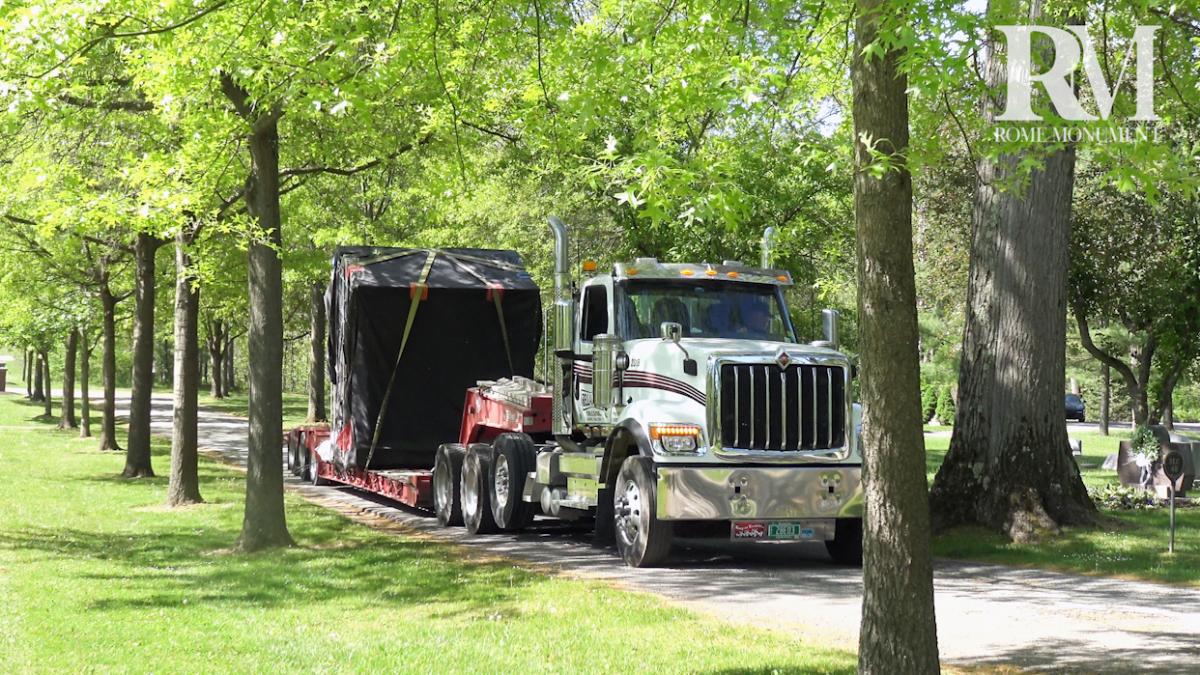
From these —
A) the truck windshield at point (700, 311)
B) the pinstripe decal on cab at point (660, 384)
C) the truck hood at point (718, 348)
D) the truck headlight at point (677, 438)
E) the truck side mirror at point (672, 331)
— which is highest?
the truck windshield at point (700, 311)

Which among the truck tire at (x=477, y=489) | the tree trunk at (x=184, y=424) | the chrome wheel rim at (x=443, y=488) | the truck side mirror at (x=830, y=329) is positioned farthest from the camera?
the tree trunk at (x=184, y=424)

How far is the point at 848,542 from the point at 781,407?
178 centimetres

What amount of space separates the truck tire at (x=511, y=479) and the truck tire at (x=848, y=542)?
3.91 m

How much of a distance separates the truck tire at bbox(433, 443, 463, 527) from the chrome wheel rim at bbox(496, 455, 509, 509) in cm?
109

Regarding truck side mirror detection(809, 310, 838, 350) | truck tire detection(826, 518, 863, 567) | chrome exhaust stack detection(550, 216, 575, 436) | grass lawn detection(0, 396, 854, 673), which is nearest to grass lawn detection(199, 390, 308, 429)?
grass lawn detection(0, 396, 854, 673)

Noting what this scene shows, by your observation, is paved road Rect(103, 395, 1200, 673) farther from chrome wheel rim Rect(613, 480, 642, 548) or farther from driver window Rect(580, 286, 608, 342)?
driver window Rect(580, 286, 608, 342)

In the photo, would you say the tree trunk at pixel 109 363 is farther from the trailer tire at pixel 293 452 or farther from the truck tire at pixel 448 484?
the truck tire at pixel 448 484

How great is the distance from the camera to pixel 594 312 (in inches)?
592

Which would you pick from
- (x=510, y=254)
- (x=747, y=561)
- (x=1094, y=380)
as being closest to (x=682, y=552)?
(x=747, y=561)

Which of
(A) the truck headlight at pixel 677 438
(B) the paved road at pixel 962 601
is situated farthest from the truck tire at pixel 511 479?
(A) the truck headlight at pixel 677 438

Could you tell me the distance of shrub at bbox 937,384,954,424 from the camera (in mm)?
60188

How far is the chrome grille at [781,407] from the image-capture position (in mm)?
13430

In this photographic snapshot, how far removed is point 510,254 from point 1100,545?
9746 mm

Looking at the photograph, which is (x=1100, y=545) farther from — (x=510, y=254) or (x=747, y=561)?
(x=510, y=254)
